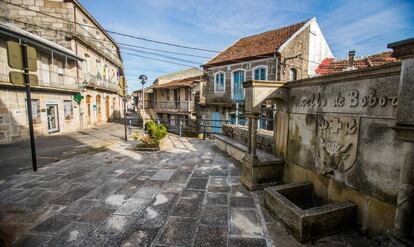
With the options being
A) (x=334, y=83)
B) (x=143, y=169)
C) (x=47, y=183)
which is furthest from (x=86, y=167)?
(x=334, y=83)

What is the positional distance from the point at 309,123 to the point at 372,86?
123 cm

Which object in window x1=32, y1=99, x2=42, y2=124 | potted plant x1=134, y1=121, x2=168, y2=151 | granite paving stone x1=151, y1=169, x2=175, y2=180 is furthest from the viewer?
window x1=32, y1=99, x2=42, y2=124

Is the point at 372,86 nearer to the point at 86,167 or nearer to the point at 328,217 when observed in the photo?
the point at 328,217

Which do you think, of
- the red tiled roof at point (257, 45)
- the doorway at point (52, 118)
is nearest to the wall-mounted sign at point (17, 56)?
the doorway at point (52, 118)

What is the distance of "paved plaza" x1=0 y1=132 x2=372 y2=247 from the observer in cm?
250

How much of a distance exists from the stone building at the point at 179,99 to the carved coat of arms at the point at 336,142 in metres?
14.0

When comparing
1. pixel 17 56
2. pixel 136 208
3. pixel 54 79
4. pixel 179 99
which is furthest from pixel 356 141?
pixel 179 99

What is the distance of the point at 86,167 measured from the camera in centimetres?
534

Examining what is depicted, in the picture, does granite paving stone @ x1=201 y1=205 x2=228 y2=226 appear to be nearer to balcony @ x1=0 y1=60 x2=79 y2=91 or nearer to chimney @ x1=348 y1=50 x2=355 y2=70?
balcony @ x1=0 y1=60 x2=79 y2=91

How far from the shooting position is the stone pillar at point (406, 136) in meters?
1.72

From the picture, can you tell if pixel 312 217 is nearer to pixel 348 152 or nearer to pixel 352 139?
pixel 348 152

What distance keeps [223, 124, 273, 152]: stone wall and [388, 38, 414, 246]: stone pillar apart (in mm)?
3395

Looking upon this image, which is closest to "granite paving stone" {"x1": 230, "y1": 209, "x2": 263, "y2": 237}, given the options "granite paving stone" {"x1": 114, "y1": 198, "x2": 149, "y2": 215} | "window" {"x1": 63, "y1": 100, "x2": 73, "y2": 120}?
"granite paving stone" {"x1": 114, "y1": 198, "x2": 149, "y2": 215}

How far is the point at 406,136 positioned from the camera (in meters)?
1.75
